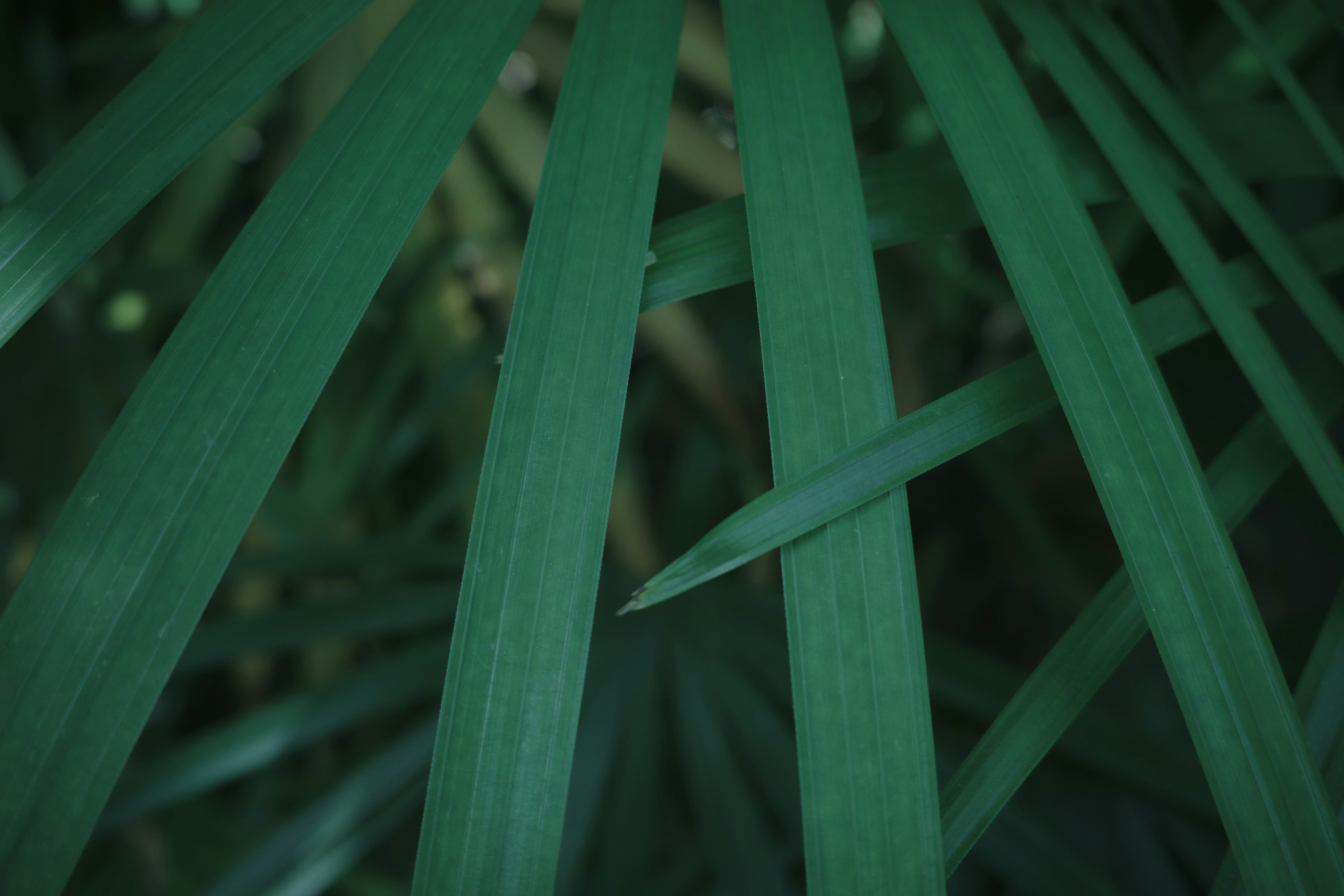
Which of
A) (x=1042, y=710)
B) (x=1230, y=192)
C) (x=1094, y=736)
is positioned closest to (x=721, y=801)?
(x=1094, y=736)

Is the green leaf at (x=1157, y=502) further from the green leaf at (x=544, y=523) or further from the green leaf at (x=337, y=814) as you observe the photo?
the green leaf at (x=337, y=814)

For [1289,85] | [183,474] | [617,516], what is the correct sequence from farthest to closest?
[617,516] < [1289,85] < [183,474]

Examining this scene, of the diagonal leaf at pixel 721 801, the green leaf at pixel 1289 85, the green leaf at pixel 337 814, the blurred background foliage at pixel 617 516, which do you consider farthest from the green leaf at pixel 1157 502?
the green leaf at pixel 337 814

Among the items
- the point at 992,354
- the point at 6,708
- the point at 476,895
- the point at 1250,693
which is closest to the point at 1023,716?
the point at 1250,693

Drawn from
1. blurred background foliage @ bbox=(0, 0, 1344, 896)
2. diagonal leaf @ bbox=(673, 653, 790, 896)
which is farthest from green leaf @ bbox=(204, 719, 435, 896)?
diagonal leaf @ bbox=(673, 653, 790, 896)

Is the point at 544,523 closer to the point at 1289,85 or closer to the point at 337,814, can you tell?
the point at 1289,85

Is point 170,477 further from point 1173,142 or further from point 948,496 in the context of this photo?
point 948,496
